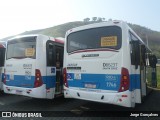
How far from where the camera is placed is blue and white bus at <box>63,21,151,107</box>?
6594 mm

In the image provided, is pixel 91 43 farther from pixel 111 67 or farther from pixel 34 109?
pixel 34 109

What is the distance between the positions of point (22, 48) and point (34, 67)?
111cm

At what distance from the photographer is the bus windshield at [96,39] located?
6870mm

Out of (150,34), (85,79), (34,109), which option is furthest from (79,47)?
Answer: (150,34)

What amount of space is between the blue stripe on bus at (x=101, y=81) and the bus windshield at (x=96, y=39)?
0.92 metres

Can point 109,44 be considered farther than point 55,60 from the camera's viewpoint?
No

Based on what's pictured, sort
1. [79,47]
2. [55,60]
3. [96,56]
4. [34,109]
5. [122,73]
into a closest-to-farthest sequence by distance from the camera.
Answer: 1. [122,73]
2. [96,56]
3. [79,47]
4. [34,109]
5. [55,60]

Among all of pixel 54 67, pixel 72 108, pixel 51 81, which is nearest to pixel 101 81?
pixel 72 108

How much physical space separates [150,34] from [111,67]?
143 metres

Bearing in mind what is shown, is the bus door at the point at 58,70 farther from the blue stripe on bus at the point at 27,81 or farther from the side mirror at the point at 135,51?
the side mirror at the point at 135,51

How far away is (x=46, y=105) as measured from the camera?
9062 millimetres

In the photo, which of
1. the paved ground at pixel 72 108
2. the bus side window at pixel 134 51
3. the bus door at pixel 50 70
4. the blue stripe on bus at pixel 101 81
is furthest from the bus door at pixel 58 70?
the bus side window at pixel 134 51

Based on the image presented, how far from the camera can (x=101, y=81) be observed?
6.95 metres

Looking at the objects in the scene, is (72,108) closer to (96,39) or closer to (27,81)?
(27,81)
